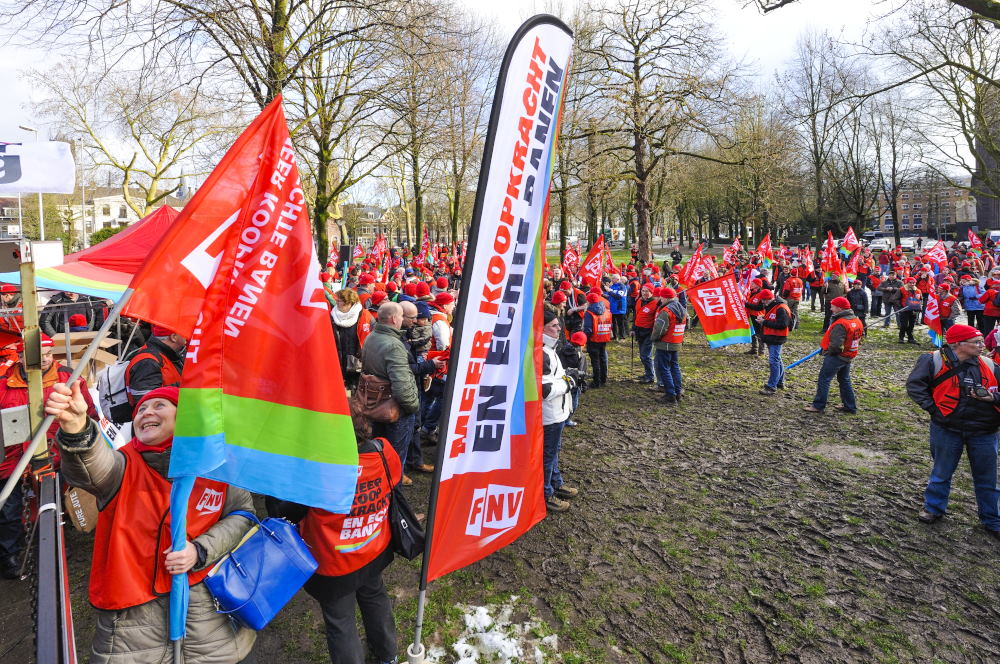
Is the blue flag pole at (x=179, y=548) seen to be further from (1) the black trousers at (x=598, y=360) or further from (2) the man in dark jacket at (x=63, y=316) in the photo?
(1) the black trousers at (x=598, y=360)

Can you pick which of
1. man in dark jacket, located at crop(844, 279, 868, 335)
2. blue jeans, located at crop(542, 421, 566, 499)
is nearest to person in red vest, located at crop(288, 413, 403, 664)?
blue jeans, located at crop(542, 421, 566, 499)

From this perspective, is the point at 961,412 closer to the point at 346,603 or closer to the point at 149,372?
the point at 346,603

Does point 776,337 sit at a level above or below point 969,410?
above

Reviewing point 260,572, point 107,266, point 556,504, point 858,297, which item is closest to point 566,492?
point 556,504

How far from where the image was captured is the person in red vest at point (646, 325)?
413 inches

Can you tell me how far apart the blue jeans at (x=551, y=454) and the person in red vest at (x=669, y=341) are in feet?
13.3

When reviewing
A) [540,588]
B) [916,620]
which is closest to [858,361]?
[916,620]

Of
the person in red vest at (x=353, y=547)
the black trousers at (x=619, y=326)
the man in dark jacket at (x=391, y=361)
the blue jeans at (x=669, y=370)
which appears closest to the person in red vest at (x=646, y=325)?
the blue jeans at (x=669, y=370)

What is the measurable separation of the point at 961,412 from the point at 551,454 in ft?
12.2

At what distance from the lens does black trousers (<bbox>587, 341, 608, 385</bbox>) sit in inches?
413

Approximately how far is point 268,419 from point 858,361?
44.1 ft

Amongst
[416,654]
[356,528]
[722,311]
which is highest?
[722,311]

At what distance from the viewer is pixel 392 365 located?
499cm

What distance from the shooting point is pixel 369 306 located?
961 cm
